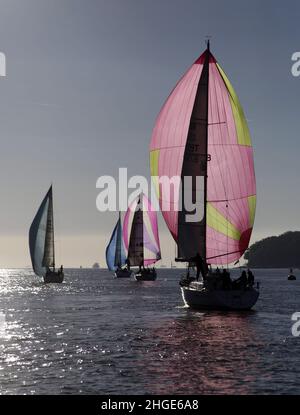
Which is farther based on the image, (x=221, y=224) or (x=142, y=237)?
(x=142, y=237)

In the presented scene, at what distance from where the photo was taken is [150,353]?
2925cm

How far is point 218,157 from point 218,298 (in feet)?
32.1

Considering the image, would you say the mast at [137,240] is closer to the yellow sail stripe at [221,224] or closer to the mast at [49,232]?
the mast at [49,232]

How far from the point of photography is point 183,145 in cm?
4719

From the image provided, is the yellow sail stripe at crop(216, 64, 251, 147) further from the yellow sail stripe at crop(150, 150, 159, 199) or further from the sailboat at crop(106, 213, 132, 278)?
the sailboat at crop(106, 213, 132, 278)

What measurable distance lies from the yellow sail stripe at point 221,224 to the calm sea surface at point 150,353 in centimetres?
527

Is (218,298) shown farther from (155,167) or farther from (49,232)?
(49,232)

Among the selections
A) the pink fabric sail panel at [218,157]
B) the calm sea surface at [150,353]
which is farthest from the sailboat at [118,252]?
the calm sea surface at [150,353]

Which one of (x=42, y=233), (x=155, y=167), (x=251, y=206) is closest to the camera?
(x=251, y=206)

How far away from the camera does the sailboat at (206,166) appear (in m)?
46.8

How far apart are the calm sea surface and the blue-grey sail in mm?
43414

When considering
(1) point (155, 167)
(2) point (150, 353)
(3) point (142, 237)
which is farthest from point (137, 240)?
(2) point (150, 353)
